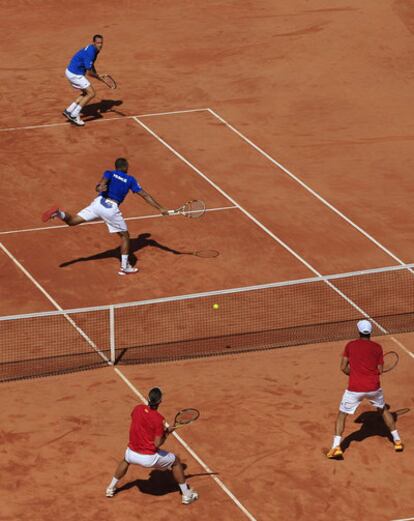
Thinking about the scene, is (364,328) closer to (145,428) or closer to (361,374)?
(361,374)

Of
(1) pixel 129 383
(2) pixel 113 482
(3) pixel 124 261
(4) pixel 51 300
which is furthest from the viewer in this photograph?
(3) pixel 124 261

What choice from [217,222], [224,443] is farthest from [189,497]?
[217,222]

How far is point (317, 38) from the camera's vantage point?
35781 mm

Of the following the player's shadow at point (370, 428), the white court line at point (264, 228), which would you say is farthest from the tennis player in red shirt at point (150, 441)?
the white court line at point (264, 228)

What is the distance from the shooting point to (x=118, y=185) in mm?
23297

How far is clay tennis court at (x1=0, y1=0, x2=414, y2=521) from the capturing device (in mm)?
17328

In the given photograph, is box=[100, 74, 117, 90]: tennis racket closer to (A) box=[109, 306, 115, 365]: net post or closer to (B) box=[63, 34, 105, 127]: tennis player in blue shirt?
(B) box=[63, 34, 105, 127]: tennis player in blue shirt

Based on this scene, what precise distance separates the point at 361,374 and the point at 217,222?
904 centimetres

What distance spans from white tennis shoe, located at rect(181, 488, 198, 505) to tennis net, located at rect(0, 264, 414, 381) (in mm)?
4099

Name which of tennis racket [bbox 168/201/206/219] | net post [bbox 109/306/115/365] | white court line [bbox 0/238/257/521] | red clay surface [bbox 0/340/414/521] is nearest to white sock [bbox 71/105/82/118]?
tennis racket [bbox 168/201/206/219]

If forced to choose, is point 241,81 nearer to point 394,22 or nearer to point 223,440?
point 394,22

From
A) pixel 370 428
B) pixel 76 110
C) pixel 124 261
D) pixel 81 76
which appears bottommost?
pixel 76 110

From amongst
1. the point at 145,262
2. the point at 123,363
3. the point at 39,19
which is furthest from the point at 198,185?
the point at 39,19

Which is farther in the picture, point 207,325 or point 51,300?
point 51,300
